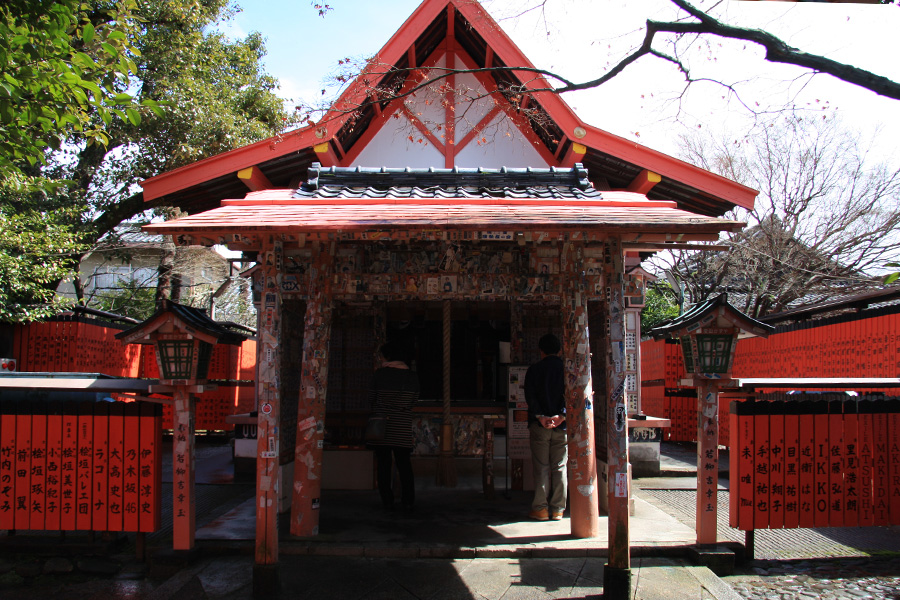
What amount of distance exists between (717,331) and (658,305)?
16.5m

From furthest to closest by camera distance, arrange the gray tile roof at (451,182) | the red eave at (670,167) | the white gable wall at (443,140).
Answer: the white gable wall at (443,140)
the red eave at (670,167)
the gray tile roof at (451,182)

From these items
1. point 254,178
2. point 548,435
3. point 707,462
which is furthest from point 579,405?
point 254,178

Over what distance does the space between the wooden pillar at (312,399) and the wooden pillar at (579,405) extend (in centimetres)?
247

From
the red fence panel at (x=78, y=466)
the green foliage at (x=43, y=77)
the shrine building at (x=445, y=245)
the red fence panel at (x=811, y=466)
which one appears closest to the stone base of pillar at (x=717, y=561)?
the red fence panel at (x=811, y=466)

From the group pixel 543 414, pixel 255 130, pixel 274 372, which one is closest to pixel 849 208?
pixel 543 414

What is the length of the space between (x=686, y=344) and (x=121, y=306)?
21.1 metres

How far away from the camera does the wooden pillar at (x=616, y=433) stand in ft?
16.7

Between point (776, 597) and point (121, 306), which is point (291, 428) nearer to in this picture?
point (776, 597)

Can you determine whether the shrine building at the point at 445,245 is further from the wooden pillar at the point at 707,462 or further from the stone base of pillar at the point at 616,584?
the wooden pillar at the point at 707,462

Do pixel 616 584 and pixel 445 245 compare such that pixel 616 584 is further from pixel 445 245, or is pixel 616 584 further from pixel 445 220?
pixel 445 245

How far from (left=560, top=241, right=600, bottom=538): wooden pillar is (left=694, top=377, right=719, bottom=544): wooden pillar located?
1.04 m

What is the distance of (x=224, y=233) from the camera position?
4.93 m

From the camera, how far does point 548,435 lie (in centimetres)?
710

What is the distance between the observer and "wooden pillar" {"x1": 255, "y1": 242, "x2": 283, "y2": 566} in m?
5.25
